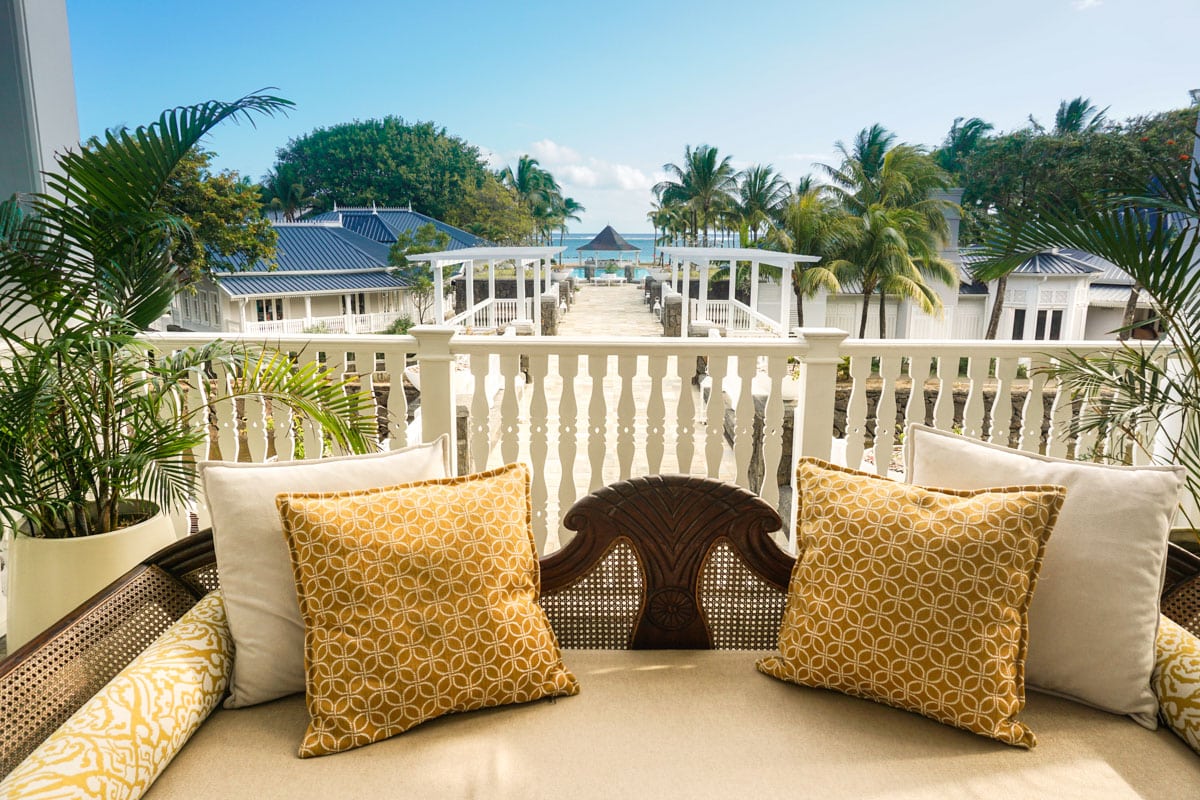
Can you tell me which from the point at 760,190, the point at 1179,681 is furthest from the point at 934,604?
the point at 760,190

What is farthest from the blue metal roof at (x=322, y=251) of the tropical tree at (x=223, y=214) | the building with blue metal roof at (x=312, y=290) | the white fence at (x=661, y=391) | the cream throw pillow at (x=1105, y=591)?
the cream throw pillow at (x=1105, y=591)

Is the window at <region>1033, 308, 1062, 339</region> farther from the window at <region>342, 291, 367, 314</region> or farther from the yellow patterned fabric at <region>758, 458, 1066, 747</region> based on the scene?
the yellow patterned fabric at <region>758, 458, 1066, 747</region>

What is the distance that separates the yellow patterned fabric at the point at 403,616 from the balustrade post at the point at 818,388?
1536 mm

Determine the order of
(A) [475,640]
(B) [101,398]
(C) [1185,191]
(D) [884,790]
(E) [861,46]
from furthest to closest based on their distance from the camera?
(E) [861,46] → (C) [1185,191] → (B) [101,398] → (A) [475,640] → (D) [884,790]

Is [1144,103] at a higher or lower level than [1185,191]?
higher

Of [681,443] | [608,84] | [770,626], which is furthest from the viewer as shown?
[608,84]

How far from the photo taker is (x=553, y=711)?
4.07ft

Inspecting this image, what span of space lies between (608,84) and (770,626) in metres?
47.1

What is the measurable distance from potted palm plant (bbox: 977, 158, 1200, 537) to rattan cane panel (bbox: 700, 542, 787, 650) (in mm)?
1073

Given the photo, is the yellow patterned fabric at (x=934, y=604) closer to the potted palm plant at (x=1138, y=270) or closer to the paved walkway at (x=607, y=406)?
the potted palm plant at (x=1138, y=270)

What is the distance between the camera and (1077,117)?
19641mm

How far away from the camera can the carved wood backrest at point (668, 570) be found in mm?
1445

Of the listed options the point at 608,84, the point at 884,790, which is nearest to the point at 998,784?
the point at 884,790

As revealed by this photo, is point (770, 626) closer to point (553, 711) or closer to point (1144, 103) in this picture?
point (553, 711)
